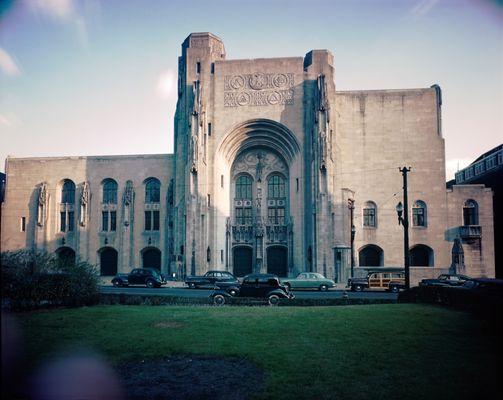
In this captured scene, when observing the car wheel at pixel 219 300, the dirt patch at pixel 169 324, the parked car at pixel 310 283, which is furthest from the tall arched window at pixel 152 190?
the dirt patch at pixel 169 324

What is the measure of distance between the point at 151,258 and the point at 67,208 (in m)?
11.0

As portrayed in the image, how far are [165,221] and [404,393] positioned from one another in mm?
37040

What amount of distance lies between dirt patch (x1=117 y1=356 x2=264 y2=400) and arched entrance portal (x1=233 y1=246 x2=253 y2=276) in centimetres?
3180

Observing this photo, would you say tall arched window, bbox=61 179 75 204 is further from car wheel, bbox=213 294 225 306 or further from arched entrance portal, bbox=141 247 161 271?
car wheel, bbox=213 294 225 306

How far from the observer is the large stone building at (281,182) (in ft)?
124

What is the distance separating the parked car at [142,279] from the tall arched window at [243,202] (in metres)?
11.9

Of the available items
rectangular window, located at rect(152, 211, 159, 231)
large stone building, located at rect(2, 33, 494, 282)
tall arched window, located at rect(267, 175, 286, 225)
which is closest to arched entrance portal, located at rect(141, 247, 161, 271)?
large stone building, located at rect(2, 33, 494, 282)

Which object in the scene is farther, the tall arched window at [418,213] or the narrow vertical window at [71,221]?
the narrow vertical window at [71,221]

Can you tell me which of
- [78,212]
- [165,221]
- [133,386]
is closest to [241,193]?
[165,221]

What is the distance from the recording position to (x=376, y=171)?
131 feet

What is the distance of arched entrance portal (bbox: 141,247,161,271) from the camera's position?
1711 inches

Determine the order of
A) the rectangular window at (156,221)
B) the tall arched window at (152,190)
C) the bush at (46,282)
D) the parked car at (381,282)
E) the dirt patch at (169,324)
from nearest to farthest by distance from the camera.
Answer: the dirt patch at (169,324) < the bush at (46,282) < the parked car at (381,282) < the rectangular window at (156,221) < the tall arched window at (152,190)

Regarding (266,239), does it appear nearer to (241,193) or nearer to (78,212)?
(241,193)

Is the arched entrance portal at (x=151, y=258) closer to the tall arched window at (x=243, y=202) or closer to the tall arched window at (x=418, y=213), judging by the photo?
the tall arched window at (x=243, y=202)
